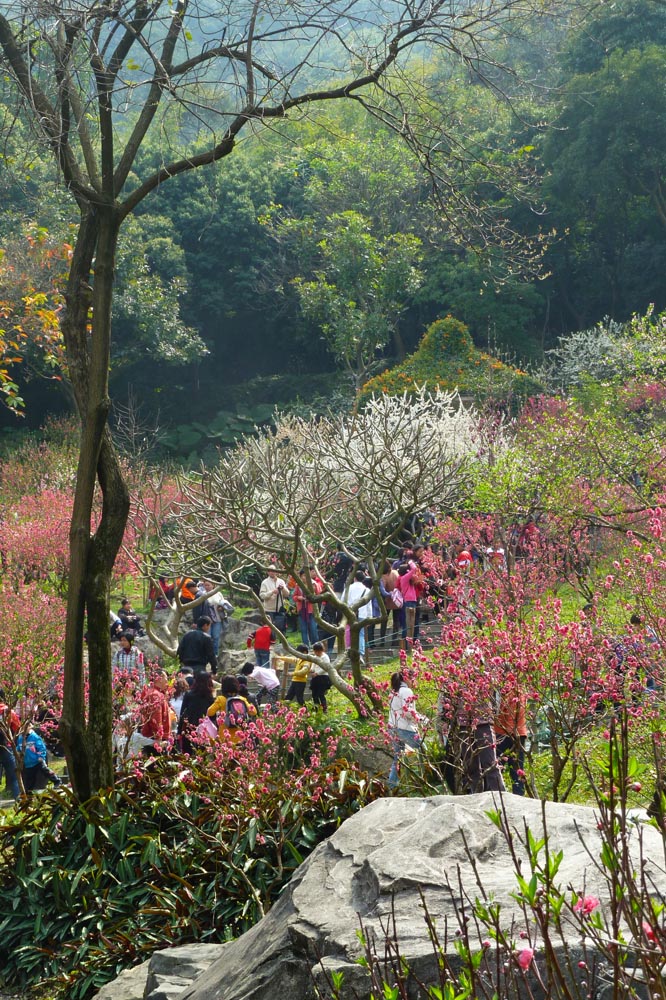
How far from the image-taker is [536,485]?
14023 mm

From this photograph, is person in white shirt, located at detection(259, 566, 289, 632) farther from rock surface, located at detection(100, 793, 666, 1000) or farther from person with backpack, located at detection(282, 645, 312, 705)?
rock surface, located at detection(100, 793, 666, 1000)

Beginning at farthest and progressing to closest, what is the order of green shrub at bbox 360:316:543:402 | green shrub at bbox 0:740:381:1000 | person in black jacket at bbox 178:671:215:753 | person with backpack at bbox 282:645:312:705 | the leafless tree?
green shrub at bbox 360:316:543:402 < person with backpack at bbox 282:645:312:705 < person in black jacket at bbox 178:671:215:753 < the leafless tree < green shrub at bbox 0:740:381:1000

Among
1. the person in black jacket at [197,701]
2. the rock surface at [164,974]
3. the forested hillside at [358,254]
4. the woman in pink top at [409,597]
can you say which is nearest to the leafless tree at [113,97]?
the rock surface at [164,974]

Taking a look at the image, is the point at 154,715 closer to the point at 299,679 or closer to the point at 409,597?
the point at 299,679

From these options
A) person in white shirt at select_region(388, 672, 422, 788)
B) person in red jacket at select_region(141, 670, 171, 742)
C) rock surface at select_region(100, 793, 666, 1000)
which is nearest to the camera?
rock surface at select_region(100, 793, 666, 1000)

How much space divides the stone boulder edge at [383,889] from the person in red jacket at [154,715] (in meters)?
4.07

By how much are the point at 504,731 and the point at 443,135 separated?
12.3ft

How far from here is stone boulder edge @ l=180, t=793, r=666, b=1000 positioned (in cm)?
316

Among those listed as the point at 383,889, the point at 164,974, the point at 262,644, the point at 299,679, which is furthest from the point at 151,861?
the point at 262,644

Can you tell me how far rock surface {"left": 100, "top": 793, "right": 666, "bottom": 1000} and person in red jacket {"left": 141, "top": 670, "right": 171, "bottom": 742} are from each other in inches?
154

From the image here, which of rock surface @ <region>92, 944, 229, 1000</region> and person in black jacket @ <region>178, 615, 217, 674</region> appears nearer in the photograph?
rock surface @ <region>92, 944, 229, 1000</region>

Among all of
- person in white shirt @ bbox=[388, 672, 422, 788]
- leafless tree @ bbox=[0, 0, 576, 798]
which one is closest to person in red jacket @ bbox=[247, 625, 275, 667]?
person in white shirt @ bbox=[388, 672, 422, 788]

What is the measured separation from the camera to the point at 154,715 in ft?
26.4

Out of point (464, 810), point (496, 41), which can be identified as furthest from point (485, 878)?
point (496, 41)
